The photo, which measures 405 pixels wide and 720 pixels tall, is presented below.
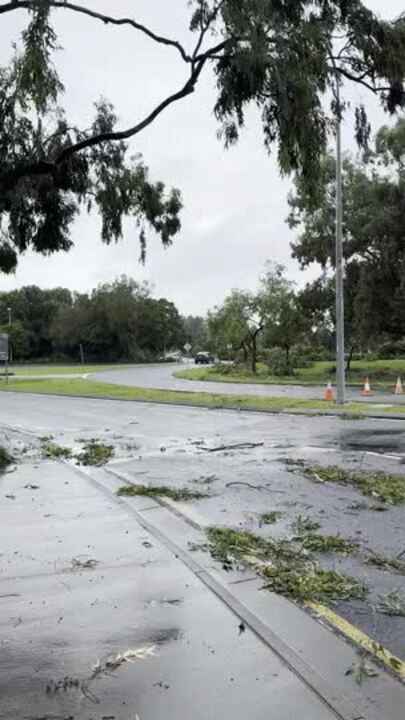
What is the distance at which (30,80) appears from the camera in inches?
229

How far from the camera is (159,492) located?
932 centimetres

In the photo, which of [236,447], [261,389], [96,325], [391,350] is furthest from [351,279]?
[96,325]

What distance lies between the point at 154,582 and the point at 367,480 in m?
4.86

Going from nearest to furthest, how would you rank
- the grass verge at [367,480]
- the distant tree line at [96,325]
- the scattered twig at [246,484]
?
the grass verge at [367,480]
the scattered twig at [246,484]
the distant tree line at [96,325]

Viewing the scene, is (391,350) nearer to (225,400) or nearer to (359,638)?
(225,400)

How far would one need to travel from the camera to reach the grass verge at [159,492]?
9039 mm

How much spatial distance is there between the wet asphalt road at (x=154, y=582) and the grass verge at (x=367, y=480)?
0.25 metres

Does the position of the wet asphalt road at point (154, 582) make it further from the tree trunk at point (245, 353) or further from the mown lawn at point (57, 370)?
the mown lawn at point (57, 370)

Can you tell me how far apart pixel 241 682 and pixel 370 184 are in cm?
4448

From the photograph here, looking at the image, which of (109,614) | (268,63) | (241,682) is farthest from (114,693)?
(268,63)

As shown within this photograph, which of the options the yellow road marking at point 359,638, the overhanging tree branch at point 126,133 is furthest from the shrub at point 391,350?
the yellow road marking at point 359,638

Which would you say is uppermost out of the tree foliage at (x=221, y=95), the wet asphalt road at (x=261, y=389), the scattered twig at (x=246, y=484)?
the tree foliage at (x=221, y=95)

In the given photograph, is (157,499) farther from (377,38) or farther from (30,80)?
(377,38)

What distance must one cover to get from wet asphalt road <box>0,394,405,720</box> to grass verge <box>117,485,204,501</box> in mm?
283
